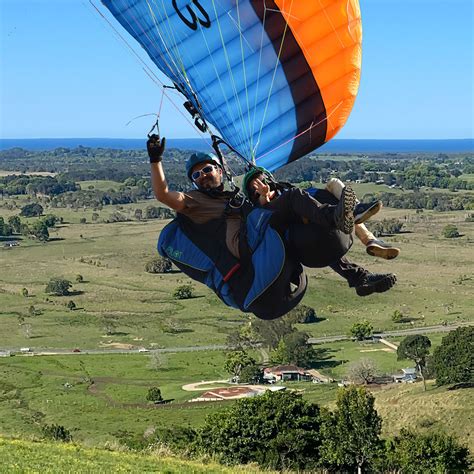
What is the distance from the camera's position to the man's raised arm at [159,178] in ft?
29.3

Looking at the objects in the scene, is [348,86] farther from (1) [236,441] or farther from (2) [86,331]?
(2) [86,331]

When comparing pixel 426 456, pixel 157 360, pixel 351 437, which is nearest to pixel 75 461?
pixel 351 437

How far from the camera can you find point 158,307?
72.7m

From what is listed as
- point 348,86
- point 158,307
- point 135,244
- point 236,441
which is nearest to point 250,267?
point 348,86

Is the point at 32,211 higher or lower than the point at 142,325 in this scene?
higher

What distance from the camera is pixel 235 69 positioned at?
1127cm

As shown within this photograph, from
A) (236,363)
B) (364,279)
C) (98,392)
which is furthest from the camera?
(236,363)

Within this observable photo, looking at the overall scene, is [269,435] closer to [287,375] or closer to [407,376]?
[407,376]

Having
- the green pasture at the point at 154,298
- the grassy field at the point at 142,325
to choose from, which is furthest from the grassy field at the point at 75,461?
the green pasture at the point at 154,298

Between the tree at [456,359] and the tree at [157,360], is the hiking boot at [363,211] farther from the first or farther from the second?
the tree at [157,360]

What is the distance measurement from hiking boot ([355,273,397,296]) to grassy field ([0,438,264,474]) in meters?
8.70

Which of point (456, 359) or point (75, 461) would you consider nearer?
point (75, 461)

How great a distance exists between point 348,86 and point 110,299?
6676 cm

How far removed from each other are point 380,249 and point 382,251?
0.09 feet
